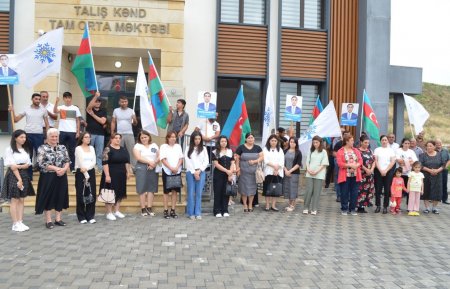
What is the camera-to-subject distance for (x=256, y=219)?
31.9ft

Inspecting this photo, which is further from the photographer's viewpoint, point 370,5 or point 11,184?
point 370,5

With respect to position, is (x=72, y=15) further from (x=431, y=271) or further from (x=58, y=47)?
(x=431, y=271)

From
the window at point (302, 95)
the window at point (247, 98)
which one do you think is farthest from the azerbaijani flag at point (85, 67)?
the window at point (302, 95)

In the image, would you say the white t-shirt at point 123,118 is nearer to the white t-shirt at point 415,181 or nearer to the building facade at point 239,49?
the building facade at point 239,49

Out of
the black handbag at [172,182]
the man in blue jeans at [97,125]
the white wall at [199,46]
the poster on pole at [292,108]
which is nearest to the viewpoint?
the black handbag at [172,182]

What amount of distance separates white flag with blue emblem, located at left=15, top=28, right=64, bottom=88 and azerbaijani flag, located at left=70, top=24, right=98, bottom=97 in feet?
1.66

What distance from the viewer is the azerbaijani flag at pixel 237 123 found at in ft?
36.0

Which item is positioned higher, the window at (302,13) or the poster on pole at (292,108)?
the window at (302,13)

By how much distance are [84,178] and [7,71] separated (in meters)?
2.92

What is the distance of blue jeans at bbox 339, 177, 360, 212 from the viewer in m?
10.6

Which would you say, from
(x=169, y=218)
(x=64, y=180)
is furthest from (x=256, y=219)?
(x=64, y=180)

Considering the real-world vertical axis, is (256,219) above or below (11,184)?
below

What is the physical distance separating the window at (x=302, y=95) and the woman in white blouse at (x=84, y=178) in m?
7.90

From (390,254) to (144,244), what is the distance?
387 centimetres
